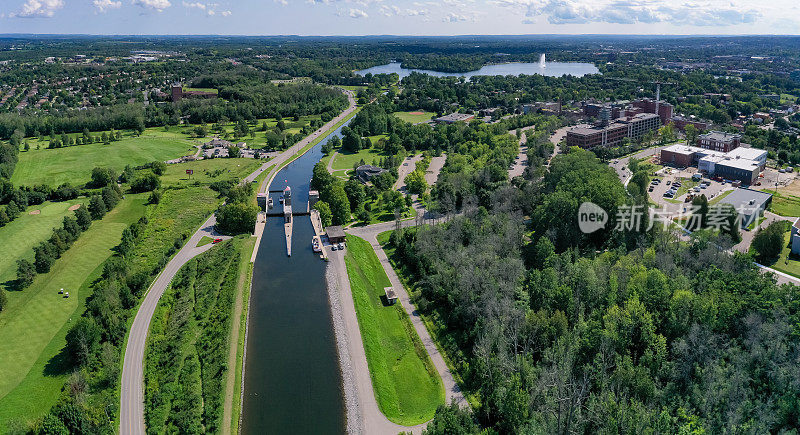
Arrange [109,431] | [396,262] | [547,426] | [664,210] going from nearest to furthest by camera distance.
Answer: [547,426]
[109,431]
[396,262]
[664,210]

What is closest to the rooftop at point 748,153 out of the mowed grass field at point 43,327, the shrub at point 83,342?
the shrub at point 83,342

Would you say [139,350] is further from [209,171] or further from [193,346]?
[209,171]

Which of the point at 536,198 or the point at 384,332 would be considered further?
the point at 536,198

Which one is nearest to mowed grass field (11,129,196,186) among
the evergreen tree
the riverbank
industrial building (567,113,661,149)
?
the evergreen tree

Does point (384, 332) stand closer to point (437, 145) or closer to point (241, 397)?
point (241, 397)

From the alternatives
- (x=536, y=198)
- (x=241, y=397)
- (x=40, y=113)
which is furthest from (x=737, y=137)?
(x=40, y=113)

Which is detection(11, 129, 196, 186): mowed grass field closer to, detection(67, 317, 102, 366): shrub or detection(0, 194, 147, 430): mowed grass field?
detection(0, 194, 147, 430): mowed grass field
